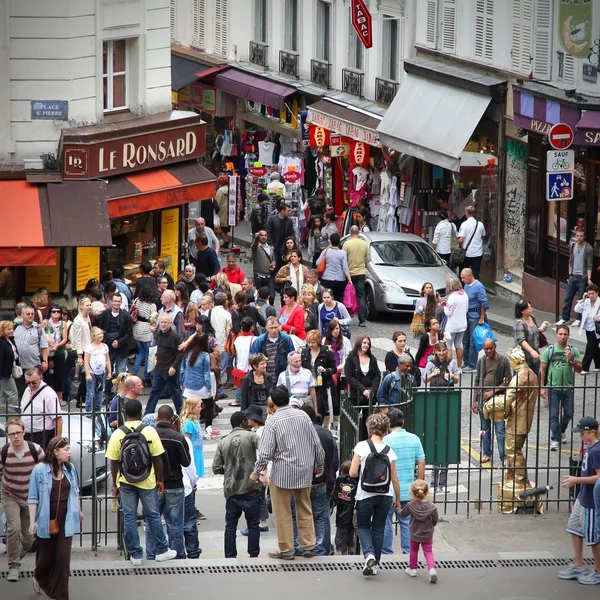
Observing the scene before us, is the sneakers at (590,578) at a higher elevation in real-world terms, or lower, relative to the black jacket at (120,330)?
lower

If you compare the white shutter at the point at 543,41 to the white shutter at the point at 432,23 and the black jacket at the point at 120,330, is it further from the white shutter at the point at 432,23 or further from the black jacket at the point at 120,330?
the black jacket at the point at 120,330

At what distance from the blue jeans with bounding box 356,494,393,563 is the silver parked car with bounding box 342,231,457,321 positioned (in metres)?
12.1

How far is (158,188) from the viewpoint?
26.2m

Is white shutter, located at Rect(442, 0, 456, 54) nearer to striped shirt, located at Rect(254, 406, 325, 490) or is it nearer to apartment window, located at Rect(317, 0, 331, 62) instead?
apartment window, located at Rect(317, 0, 331, 62)

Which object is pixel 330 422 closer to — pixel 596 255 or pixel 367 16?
pixel 596 255

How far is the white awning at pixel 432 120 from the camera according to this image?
29422 millimetres

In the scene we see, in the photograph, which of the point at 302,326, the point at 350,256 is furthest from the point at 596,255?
the point at 302,326

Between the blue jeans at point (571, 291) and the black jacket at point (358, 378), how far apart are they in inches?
303

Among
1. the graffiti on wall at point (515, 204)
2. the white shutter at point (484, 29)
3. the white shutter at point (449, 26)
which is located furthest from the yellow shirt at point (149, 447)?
the white shutter at point (449, 26)

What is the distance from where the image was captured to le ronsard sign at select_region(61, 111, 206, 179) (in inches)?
981

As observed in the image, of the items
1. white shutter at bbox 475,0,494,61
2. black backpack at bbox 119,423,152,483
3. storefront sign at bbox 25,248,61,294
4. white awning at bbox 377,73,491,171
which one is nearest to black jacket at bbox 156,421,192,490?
black backpack at bbox 119,423,152,483

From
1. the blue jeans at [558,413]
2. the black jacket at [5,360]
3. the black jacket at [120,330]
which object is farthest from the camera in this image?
the black jacket at [120,330]

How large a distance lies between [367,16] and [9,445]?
847 inches

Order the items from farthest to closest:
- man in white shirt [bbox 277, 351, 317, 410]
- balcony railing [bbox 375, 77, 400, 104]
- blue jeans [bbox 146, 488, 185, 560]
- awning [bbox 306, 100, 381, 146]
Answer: balcony railing [bbox 375, 77, 400, 104]
awning [bbox 306, 100, 381, 146]
man in white shirt [bbox 277, 351, 317, 410]
blue jeans [bbox 146, 488, 185, 560]
